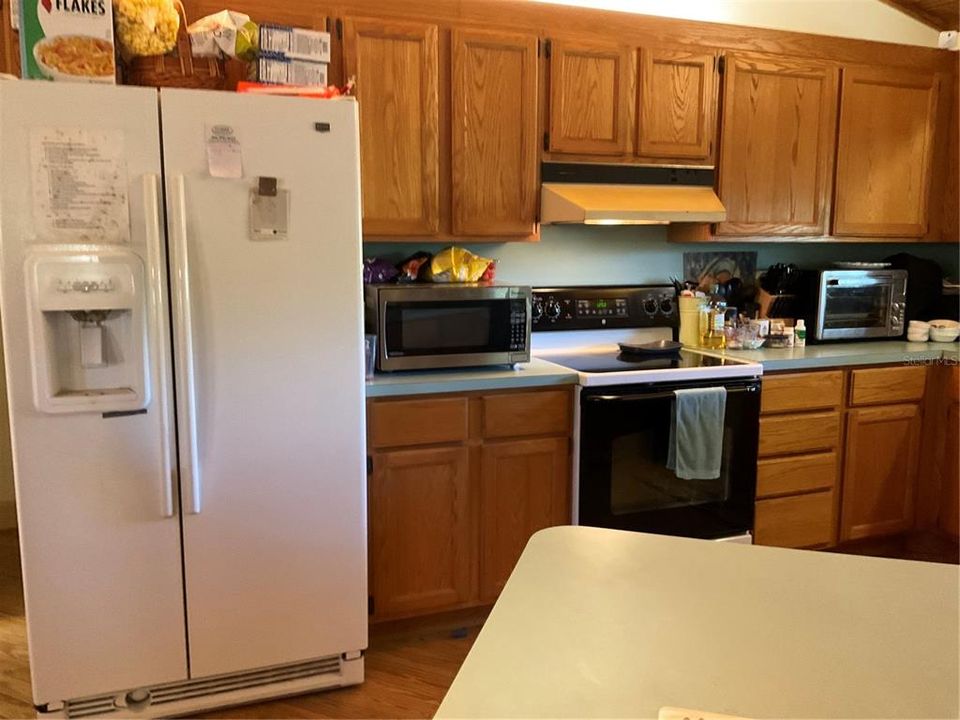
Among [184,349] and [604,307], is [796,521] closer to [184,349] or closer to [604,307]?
[604,307]

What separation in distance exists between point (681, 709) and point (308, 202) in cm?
167

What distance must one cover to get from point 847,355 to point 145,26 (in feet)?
8.81

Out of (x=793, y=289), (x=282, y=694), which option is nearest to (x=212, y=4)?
(x=282, y=694)

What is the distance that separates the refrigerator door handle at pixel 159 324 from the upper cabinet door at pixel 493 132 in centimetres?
110

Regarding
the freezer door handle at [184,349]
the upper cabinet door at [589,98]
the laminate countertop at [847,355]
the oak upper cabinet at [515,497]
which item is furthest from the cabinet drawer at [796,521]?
the freezer door handle at [184,349]

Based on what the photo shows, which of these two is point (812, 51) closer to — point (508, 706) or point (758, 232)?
point (758, 232)

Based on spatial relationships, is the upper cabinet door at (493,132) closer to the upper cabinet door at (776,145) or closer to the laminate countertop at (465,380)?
the laminate countertop at (465,380)

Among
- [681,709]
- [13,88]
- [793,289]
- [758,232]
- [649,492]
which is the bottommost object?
[649,492]

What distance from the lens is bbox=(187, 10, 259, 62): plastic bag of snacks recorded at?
2.09 meters

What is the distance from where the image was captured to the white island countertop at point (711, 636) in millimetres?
805

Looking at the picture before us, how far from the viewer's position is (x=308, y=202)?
209 cm

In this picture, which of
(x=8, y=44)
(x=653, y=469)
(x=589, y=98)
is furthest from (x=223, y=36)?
(x=653, y=469)

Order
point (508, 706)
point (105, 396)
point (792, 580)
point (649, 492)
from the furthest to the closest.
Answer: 1. point (649, 492)
2. point (105, 396)
3. point (792, 580)
4. point (508, 706)

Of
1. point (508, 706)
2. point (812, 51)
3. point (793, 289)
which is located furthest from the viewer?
point (793, 289)
